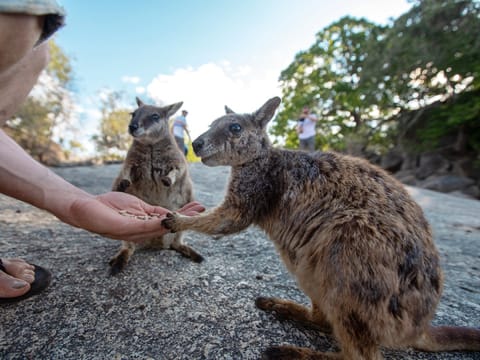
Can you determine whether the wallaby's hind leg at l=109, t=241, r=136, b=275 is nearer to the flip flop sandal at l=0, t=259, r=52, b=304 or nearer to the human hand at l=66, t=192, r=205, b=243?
the flip flop sandal at l=0, t=259, r=52, b=304

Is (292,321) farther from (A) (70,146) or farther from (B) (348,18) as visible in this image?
(A) (70,146)

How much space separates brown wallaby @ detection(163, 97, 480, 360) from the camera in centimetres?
134

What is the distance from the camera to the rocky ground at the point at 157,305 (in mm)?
1529

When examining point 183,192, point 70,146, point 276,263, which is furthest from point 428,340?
point 70,146

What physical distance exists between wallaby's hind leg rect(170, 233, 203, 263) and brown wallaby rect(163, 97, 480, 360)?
763 millimetres

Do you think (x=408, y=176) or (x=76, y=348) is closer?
(x=76, y=348)

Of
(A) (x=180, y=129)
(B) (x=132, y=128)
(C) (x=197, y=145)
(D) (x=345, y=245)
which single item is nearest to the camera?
(D) (x=345, y=245)

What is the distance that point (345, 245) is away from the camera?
142 centimetres

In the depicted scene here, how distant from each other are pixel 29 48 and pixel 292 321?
1979 mm

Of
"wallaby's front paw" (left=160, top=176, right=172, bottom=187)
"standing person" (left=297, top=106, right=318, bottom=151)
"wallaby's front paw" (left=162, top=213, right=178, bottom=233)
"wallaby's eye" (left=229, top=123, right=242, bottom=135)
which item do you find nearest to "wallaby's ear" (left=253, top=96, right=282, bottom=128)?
"wallaby's eye" (left=229, top=123, right=242, bottom=135)

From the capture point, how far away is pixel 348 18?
19.8 m

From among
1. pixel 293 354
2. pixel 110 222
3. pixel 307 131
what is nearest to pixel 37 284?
pixel 110 222

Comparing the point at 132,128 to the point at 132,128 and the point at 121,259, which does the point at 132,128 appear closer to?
the point at 132,128

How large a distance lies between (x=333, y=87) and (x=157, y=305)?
20218 millimetres
